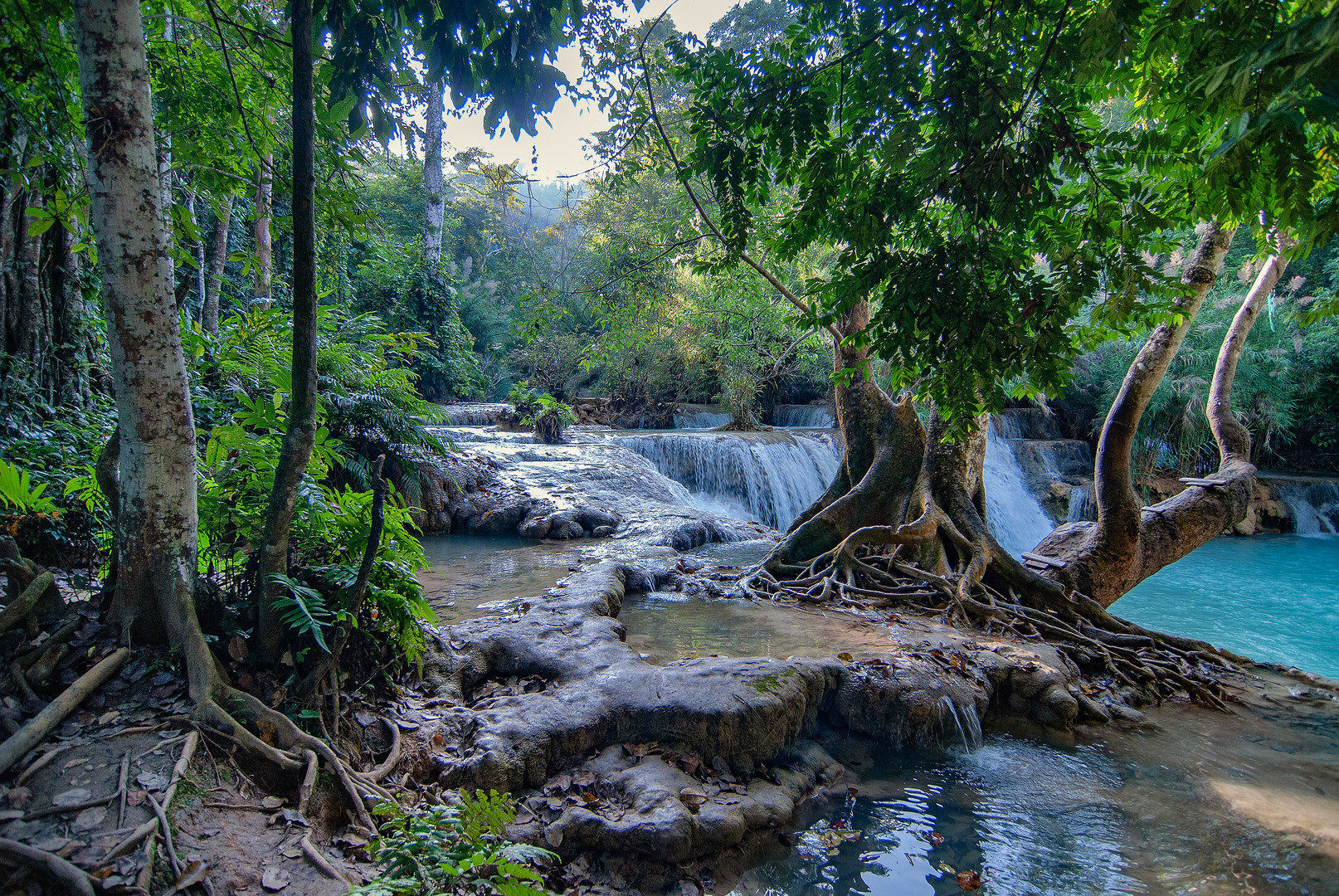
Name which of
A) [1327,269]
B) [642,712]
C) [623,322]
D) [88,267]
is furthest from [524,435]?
[1327,269]

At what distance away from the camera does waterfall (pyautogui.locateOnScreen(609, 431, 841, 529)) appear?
13.1 meters

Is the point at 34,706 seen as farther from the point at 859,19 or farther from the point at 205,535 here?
the point at 859,19

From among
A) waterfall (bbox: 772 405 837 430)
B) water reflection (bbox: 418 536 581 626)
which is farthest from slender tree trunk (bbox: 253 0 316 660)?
waterfall (bbox: 772 405 837 430)

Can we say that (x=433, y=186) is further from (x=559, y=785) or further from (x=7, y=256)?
(x=559, y=785)

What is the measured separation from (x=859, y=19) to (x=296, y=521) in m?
3.51

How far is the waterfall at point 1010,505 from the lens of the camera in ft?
43.4

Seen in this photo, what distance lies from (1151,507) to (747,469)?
7.82m

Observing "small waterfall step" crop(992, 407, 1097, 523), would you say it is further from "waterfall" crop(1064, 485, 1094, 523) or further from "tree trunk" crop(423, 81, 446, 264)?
"tree trunk" crop(423, 81, 446, 264)

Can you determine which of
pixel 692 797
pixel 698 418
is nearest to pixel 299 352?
pixel 692 797

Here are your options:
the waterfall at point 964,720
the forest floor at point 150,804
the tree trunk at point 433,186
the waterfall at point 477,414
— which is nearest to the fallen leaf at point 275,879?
the forest floor at point 150,804

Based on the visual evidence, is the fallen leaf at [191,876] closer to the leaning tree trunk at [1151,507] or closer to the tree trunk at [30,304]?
the tree trunk at [30,304]

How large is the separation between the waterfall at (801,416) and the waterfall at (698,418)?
225 cm

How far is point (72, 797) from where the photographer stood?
1.86 metres

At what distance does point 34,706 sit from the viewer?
215 cm
